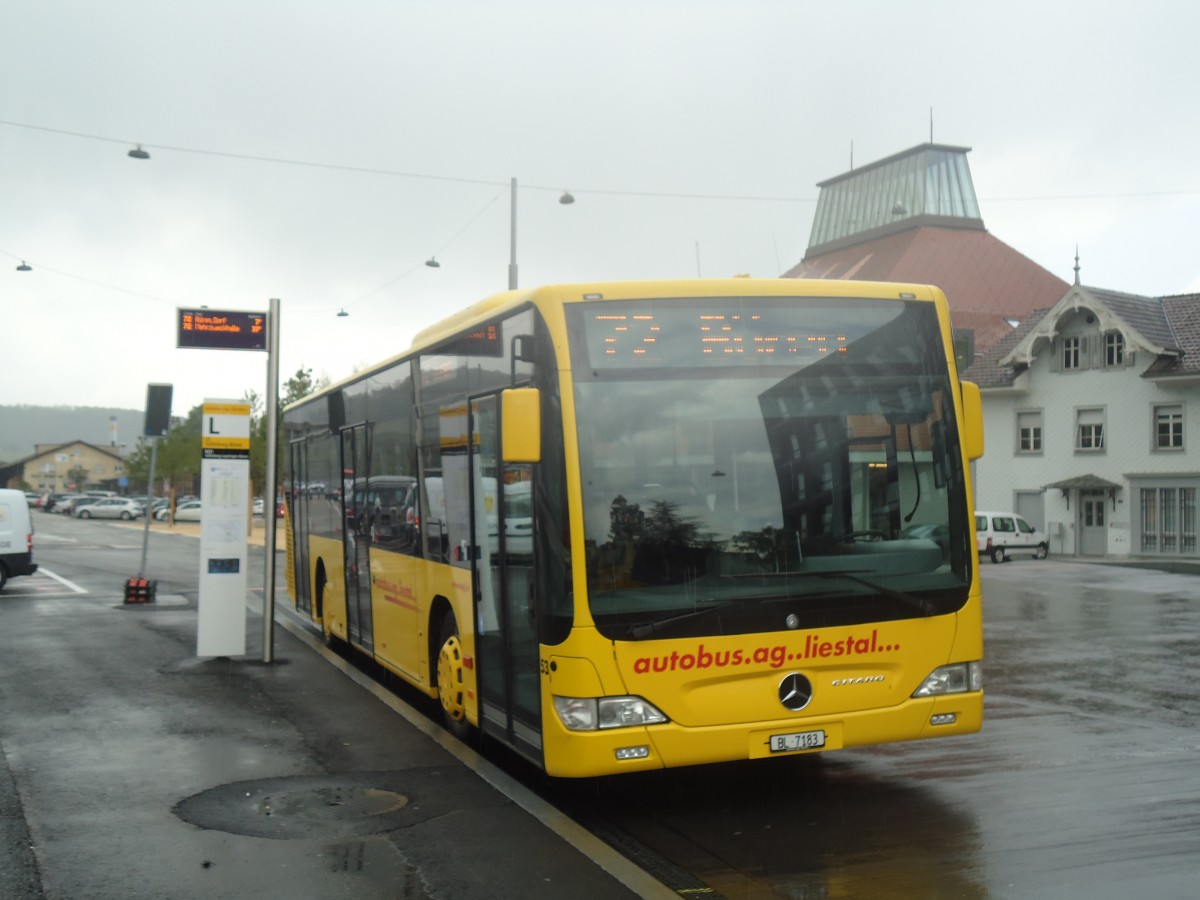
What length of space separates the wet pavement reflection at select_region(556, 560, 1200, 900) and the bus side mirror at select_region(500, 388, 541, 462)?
6.94 feet

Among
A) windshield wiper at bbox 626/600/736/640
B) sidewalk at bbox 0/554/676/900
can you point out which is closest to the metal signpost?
sidewalk at bbox 0/554/676/900

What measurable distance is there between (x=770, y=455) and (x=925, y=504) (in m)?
0.99

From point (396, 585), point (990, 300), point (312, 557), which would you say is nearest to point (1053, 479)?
point (990, 300)

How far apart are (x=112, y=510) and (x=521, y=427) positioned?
3641 inches

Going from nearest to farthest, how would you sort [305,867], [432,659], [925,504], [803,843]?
[305,867] < [803,843] < [925,504] < [432,659]

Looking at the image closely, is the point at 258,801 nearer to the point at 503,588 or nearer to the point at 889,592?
the point at 503,588

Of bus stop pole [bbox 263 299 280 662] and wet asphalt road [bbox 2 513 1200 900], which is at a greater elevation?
bus stop pole [bbox 263 299 280 662]

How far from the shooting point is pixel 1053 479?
166 ft

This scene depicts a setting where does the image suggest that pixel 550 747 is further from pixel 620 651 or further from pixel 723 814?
pixel 723 814

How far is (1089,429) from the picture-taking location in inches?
1943

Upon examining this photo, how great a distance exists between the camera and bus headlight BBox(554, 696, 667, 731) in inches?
263

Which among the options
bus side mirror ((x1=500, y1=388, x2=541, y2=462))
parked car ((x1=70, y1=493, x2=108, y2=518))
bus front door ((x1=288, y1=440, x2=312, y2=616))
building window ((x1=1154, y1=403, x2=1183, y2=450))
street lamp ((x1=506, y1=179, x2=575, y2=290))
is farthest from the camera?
parked car ((x1=70, y1=493, x2=108, y2=518))

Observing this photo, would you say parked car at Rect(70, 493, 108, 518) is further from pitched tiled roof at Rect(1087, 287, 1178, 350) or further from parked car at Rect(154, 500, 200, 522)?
pitched tiled roof at Rect(1087, 287, 1178, 350)

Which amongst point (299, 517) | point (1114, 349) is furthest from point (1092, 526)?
point (299, 517)
